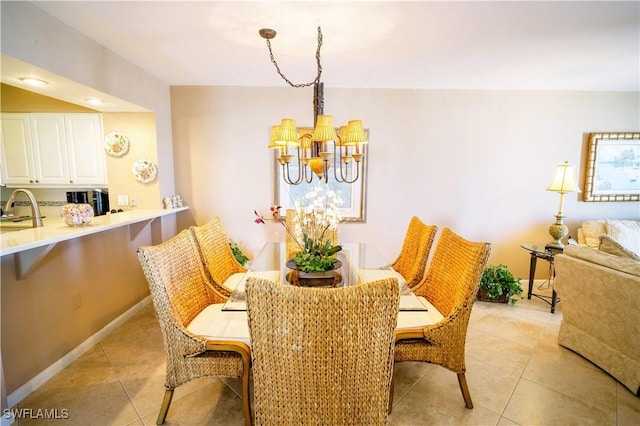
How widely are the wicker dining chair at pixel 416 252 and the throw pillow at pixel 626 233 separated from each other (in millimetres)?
2482

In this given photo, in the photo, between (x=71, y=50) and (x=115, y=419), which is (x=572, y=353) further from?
(x=71, y=50)

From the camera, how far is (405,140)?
327 centimetres

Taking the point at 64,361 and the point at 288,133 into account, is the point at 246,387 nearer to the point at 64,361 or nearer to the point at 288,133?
the point at 288,133

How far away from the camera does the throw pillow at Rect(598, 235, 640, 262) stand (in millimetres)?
1896

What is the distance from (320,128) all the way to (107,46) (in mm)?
1949

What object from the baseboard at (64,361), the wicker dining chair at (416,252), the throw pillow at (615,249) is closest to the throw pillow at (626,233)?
the throw pillow at (615,249)

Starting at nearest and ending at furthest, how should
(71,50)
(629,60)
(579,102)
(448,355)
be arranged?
(448,355), (71,50), (629,60), (579,102)

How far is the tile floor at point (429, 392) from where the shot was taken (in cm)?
158

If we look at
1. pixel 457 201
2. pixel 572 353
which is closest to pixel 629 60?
pixel 457 201

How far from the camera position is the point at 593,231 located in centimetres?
314

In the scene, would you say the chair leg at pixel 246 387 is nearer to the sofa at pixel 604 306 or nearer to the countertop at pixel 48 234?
the countertop at pixel 48 234

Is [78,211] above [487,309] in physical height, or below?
above

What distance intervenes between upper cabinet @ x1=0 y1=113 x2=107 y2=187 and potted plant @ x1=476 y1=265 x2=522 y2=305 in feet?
14.1

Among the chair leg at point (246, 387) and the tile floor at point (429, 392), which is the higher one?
the chair leg at point (246, 387)
